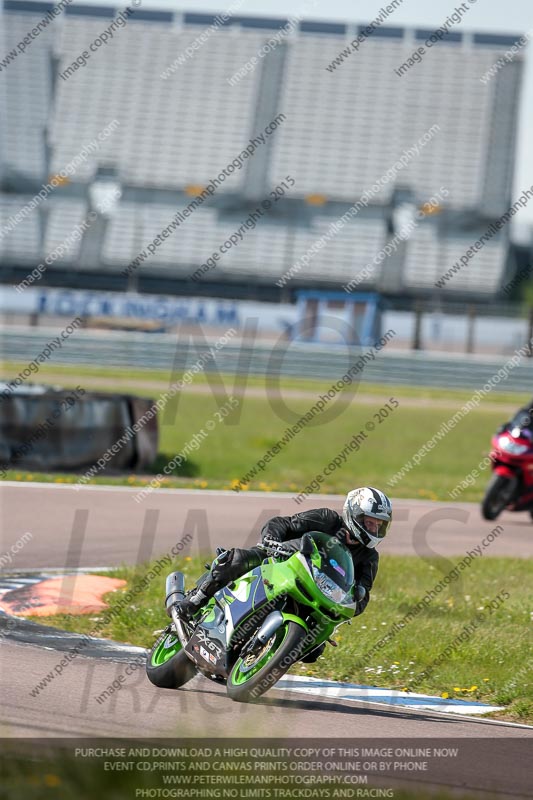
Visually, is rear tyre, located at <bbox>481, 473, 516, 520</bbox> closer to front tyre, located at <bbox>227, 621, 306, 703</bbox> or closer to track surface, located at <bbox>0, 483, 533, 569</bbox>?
track surface, located at <bbox>0, 483, 533, 569</bbox>

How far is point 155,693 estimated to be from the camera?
648 centimetres

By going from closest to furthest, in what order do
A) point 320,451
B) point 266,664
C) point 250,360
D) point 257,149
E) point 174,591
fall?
point 266,664 → point 174,591 → point 320,451 → point 250,360 → point 257,149

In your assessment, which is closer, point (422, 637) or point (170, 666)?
point (170, 666)

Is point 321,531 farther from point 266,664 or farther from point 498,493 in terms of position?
point 498,493

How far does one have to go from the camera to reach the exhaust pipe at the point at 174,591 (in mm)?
6730

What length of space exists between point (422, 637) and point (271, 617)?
7.70ft

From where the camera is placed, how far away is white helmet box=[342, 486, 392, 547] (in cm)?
628

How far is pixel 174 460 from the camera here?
17656 millimetres

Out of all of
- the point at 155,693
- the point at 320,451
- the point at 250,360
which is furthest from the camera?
the point at 250,360

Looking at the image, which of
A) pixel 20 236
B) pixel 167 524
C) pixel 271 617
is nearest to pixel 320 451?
pixel 167 524

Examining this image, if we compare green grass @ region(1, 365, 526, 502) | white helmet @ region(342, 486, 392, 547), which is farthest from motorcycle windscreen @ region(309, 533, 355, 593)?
green grass @ region(1, 365, 526, 502)

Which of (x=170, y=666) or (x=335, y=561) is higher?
(x=335, y=561)

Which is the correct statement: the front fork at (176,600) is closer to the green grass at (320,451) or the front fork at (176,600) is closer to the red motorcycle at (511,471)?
the red motorcycle at (511,471)

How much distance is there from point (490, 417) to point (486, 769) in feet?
77.2
